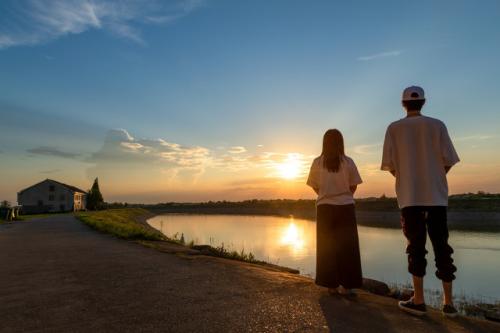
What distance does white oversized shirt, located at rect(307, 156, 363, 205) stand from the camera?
588 cm

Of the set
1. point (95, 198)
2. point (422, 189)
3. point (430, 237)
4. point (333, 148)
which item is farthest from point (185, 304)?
point (95, 198)

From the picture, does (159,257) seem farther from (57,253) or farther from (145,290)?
(145,290)

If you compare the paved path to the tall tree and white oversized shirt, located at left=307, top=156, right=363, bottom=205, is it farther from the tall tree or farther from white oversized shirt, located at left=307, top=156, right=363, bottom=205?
the tall tree

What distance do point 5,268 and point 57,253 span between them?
2.58 m

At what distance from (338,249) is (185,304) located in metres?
2.33

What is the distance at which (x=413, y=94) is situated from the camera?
501 cm

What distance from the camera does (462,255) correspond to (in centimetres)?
1995

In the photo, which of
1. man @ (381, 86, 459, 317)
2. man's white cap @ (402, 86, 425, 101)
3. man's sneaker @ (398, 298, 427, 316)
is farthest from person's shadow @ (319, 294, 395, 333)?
man's white cap @ (402, 86, 425, 101)

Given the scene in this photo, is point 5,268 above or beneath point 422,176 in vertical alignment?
beneath

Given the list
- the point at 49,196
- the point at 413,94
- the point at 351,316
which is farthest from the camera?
the point at 49,196

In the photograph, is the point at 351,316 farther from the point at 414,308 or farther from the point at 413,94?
the point at 413,94

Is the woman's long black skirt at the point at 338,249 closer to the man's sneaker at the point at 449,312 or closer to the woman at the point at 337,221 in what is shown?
the woman at the point at 337,221

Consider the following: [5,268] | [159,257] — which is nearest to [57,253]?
[5,268]

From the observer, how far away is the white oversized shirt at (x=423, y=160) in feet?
15.6
